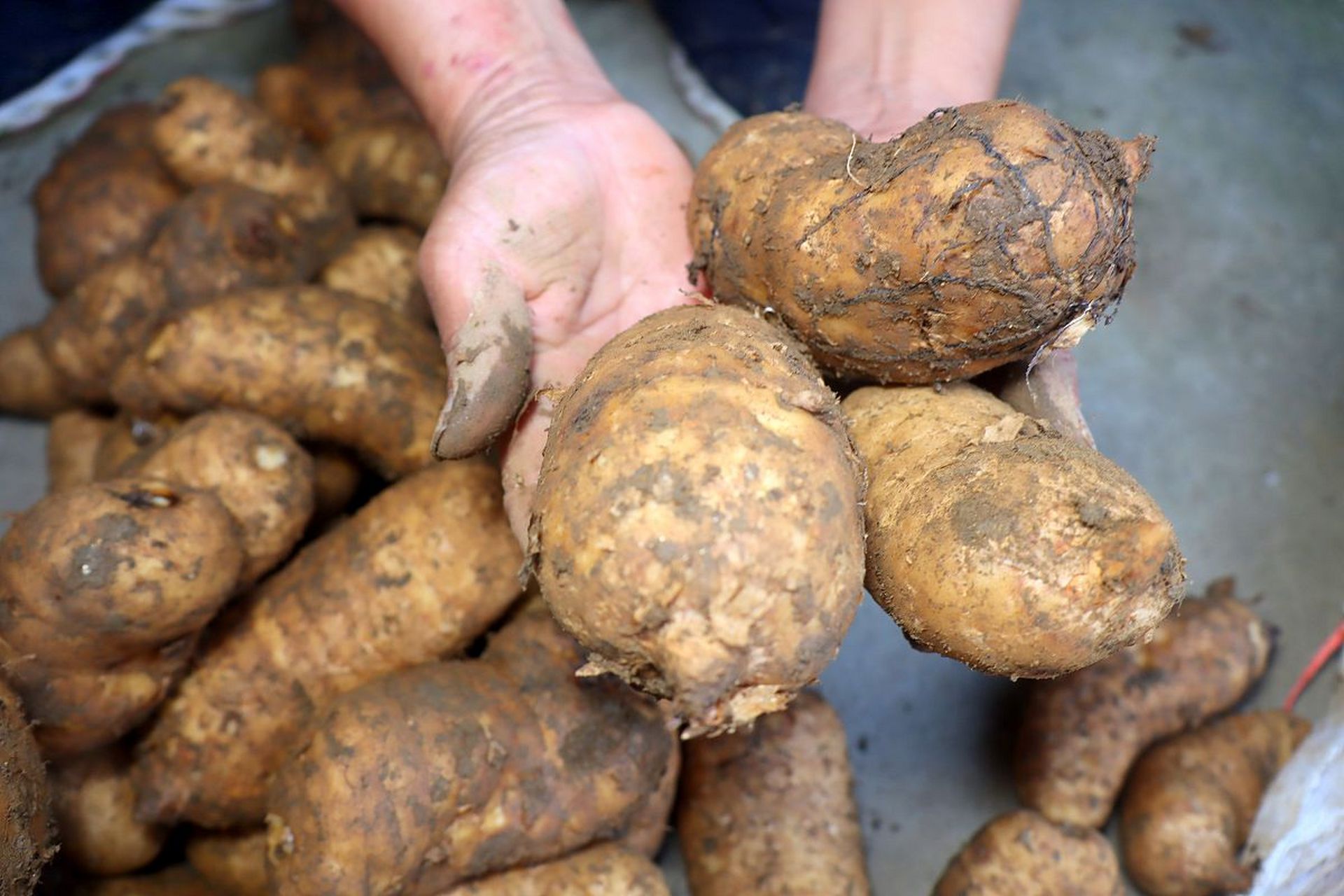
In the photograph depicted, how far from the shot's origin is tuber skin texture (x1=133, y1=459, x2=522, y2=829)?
1.83m

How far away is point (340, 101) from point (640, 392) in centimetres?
203

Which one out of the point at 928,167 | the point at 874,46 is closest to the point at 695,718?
the point at 928,167

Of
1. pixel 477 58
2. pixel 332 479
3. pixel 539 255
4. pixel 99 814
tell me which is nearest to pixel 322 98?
pixel 477 58

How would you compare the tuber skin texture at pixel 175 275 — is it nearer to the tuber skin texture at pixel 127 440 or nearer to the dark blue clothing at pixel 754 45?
the tuber skin texture at pixel 127 440

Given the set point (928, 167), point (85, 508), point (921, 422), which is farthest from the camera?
point (85, 508)

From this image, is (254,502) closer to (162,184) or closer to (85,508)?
(85,508)

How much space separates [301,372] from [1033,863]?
1.62m

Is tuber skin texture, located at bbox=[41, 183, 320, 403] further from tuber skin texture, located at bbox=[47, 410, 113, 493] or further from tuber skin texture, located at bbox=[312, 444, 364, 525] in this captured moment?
tuber skin texture, located at bbox=[312, 444, 364, 525]

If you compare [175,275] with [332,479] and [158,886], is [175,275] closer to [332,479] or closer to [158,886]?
[332,479]

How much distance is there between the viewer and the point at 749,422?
3.93 ft

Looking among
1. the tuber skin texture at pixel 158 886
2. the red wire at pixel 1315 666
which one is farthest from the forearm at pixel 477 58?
the red wire at pixel 1315 666

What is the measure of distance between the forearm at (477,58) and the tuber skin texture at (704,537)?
39.0 inches

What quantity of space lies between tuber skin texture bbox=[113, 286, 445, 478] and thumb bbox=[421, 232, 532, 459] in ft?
1.47

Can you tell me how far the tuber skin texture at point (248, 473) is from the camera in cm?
186
